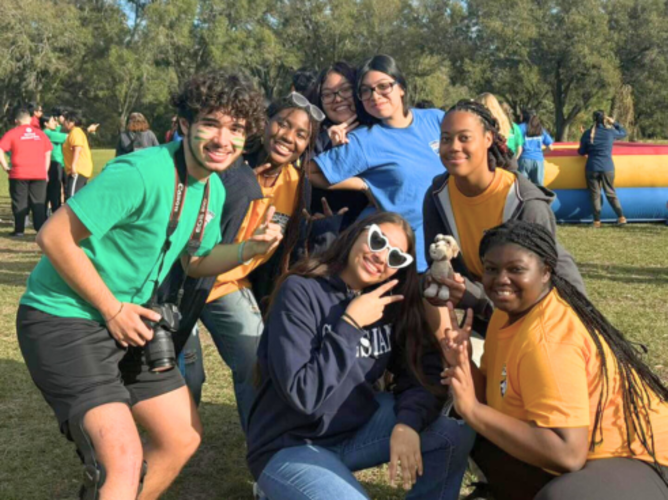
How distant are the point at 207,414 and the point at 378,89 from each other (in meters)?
2.38

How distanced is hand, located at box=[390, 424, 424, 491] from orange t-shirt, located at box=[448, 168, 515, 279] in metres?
0.98

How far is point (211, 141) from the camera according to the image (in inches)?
123

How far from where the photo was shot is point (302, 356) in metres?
2.96

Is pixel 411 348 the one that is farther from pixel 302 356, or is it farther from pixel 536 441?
pixel 536 441

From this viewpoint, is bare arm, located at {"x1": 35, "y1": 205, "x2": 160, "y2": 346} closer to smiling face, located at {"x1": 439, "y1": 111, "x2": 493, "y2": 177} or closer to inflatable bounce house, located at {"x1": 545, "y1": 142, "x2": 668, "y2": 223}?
smiling face, located at {"x1": 439, "y1": 111, "x2": 493, "y2": 177}

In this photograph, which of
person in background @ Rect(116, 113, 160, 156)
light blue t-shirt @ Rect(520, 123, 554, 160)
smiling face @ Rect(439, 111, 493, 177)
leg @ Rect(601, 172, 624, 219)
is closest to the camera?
smiling face @ Rect(439, 111, 493, 177)

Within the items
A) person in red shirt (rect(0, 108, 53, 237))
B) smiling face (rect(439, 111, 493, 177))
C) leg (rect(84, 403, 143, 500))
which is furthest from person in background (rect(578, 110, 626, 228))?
leg (rect(84, 403, 143, 500))

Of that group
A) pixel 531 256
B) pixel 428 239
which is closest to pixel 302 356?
pixel 531 256

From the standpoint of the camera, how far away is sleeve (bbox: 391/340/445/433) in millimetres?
3143

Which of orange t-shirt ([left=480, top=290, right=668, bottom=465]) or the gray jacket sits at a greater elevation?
the gray jacket

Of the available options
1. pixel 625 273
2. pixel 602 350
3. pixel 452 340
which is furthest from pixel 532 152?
pixel 602 350

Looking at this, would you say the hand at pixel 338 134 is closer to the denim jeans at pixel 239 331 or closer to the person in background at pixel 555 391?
the denim jeans at pixel 239 331

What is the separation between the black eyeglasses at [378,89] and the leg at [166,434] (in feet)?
Answer: 6.44

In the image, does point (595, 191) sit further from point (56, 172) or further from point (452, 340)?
point (452, 340)
